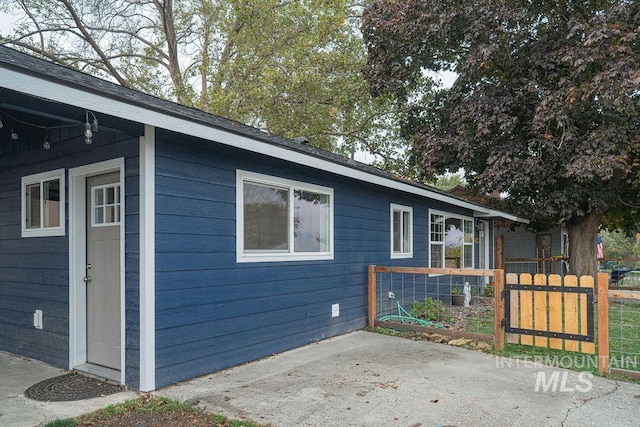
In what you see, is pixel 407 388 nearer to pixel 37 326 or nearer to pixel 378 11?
pixel 37 326

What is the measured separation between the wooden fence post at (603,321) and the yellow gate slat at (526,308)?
34.2 inches

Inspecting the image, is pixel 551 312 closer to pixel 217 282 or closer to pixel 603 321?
pixel 603 321

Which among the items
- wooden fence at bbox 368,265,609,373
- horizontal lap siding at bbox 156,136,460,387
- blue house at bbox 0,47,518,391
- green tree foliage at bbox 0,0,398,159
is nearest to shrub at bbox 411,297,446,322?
horizontal lap siding at bbox 156,136,460,387

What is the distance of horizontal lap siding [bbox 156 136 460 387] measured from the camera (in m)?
4.18

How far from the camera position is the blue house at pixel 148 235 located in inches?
157

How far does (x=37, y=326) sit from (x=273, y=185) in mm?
3040

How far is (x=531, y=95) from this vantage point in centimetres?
1095

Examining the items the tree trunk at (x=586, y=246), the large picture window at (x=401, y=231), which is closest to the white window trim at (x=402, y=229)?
the large picture window at (x=401, y=231)

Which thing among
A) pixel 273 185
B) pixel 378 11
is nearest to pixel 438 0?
pixel 378 11

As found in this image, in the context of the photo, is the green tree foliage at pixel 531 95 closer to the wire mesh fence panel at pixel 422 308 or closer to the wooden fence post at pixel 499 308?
the wire mesh fence panel at pixel 422 308

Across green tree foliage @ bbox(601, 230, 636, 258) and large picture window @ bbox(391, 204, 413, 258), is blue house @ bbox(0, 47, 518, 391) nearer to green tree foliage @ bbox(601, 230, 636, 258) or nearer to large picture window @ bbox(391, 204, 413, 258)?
large picture window @ bbox(391, 204, 413, 258)

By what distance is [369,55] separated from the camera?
13125 mm

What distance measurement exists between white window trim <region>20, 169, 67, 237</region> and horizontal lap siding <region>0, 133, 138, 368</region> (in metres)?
0.05

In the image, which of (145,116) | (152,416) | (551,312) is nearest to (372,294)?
(551,312)
